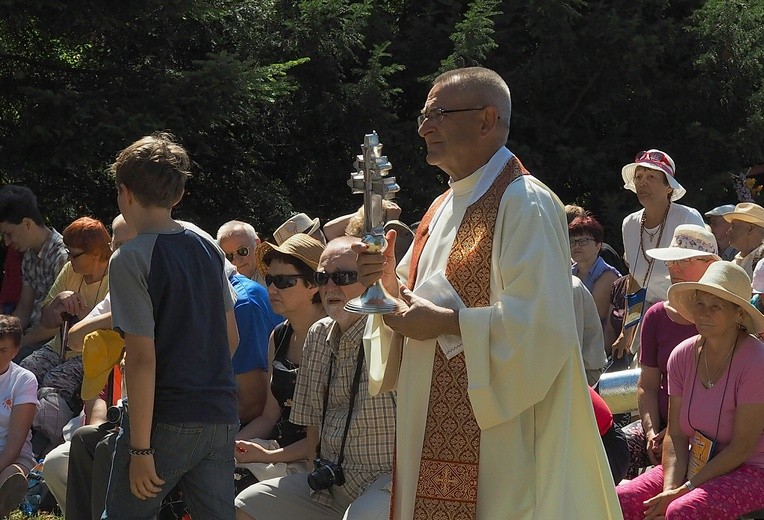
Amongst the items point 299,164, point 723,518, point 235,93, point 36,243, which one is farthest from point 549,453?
point 299,164

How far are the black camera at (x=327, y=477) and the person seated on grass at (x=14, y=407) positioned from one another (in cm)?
261

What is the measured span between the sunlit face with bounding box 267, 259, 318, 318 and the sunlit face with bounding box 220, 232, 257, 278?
158 centimetres

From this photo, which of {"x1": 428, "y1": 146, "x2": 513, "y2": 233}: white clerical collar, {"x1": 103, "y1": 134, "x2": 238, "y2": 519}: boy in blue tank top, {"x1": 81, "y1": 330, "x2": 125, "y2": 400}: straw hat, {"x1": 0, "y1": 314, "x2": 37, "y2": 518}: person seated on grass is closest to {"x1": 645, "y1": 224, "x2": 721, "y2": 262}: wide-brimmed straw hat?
{"x1": 428, "y1": 146, "x2": 513, "y2": 233}: white clerical collar

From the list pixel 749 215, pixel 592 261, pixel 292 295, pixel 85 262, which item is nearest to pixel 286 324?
pixel 292 295

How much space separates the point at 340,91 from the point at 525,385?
9047 mm

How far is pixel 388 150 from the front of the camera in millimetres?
12102

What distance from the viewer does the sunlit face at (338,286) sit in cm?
473

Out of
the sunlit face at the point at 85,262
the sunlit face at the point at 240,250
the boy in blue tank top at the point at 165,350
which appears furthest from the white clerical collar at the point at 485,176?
the sunlit face at the point at 85,262

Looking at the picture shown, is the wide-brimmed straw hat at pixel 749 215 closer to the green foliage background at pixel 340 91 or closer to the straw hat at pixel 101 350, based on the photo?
the green foliage background at pixel 340 91

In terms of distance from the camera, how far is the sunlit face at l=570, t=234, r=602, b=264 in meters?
7.62

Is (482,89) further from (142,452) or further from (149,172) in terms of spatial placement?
(142,452)

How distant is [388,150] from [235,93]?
2.52 m

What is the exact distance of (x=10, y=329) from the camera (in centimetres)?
670

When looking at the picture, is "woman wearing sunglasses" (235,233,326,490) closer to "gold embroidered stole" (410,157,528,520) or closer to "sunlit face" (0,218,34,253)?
"gold embroidered stole" (410,157,528,520)
